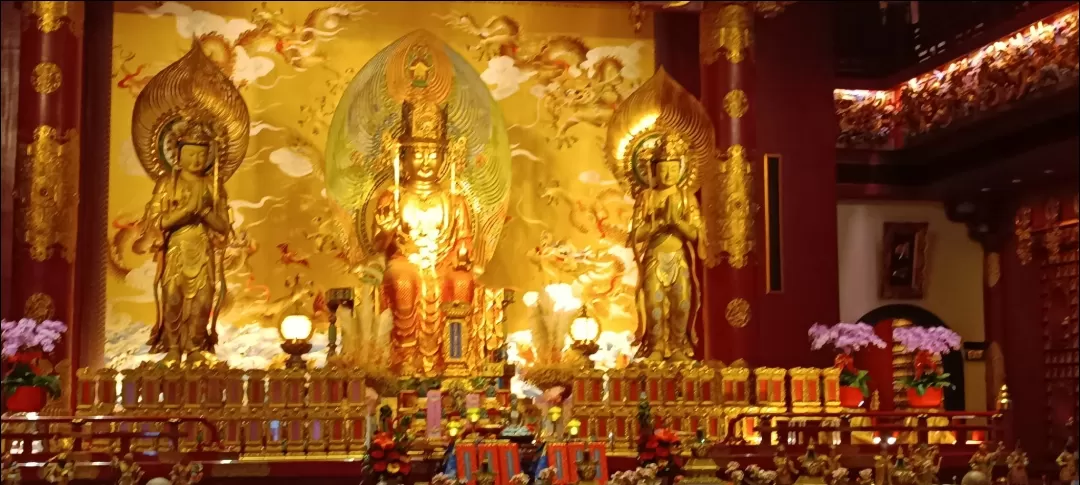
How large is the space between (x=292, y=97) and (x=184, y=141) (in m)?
1.87

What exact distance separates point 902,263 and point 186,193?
627 cm

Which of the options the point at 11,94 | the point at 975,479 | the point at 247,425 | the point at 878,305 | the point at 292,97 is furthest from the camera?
the point at 878,305

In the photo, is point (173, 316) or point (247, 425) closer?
point (247, 425)

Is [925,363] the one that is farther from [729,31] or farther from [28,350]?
[28,350]

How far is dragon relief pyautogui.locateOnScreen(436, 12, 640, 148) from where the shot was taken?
35.1 ft

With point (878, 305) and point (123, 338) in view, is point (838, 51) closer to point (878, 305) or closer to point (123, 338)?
point (878, 305)

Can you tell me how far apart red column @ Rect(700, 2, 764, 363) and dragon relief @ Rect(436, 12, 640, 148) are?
3.18 feet

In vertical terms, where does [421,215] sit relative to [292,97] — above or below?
below

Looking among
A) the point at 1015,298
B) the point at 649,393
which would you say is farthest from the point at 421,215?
the point at 1015,298

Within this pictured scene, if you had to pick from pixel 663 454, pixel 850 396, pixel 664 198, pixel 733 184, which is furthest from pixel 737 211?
pixel 663 454

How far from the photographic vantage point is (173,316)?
8453 mm

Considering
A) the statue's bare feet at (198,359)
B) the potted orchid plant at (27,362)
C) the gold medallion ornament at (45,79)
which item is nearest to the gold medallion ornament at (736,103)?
the statue's bare feet at (198,359)

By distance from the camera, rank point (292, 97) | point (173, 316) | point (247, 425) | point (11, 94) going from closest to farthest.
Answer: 1. point (247, 425)
2. point (173, 316)
3. point (11, 94)
4. point (292, 97)

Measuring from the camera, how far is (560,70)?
10.8 meters
